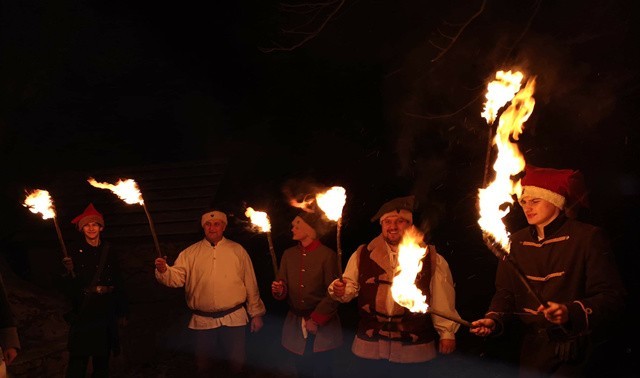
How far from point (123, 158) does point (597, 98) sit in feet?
31.0

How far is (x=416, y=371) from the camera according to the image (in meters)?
5.31

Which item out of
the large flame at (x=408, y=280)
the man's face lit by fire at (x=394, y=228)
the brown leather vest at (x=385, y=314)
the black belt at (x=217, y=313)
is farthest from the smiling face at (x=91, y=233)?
the large flame at (x=408, y=280)

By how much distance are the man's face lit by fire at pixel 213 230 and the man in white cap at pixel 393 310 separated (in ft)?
6.37

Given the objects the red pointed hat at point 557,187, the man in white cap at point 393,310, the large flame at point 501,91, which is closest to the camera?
the red pointed hat at point 557,187

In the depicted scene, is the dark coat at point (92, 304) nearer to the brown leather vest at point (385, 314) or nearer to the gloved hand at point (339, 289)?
the gloved hand at point (339, 289)

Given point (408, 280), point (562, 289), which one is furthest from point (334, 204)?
point (562, 289)

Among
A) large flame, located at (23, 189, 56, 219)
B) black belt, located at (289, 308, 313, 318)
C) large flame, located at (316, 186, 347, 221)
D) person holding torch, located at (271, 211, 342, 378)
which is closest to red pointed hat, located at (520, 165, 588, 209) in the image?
large flame, located at (316, 186, 347, 221)

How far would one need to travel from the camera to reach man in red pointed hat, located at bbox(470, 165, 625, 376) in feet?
13.2

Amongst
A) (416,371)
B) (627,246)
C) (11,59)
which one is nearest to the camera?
(416,371)

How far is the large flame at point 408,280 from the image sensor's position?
154 inches

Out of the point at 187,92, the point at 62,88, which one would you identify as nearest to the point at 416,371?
the point at 187,92

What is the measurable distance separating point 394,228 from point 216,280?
2.42 meters

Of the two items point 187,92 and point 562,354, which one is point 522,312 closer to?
point 562,354

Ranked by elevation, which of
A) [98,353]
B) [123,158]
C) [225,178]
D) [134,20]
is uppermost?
[134,20]
